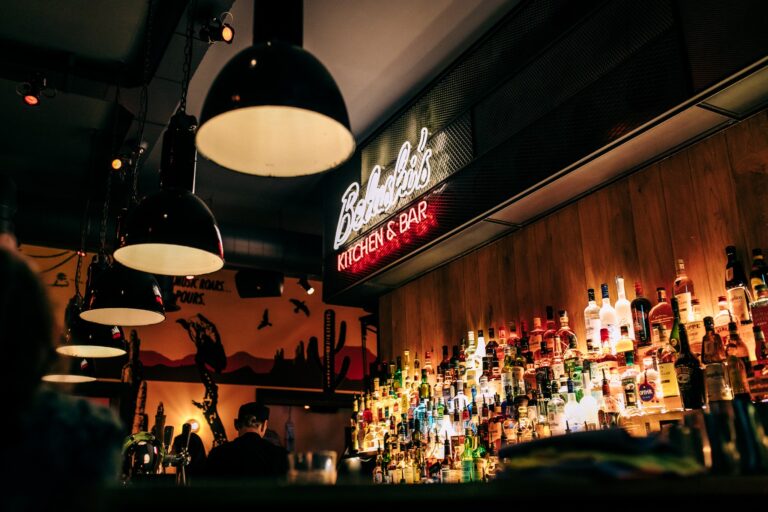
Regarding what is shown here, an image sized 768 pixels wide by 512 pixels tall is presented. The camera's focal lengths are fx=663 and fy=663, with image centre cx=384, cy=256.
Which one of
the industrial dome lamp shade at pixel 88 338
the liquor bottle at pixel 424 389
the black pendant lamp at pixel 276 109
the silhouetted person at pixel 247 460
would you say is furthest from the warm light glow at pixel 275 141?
the liquor bottle at pixel 424 389

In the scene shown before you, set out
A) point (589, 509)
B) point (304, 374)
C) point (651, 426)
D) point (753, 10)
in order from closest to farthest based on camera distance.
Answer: point (589, 509)
point (753, 10)
point (651, 426)
point (304, 374)

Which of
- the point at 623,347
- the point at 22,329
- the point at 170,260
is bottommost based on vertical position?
the point at 22,329

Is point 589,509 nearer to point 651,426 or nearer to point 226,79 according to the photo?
point 226,79

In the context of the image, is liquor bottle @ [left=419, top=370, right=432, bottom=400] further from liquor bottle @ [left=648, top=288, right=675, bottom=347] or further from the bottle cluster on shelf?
liquor bottle @ [left=648, top=288, right=675, bottom=347]

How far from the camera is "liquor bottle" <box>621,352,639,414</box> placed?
117 inches

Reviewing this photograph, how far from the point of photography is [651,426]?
2941 millimetres

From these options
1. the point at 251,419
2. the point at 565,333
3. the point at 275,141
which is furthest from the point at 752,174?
the point at 251,419

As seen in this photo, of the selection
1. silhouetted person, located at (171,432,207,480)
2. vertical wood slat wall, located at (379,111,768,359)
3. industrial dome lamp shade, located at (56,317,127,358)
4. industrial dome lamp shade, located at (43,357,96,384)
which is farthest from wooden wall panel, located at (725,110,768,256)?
silhouetted person, located at (171,432,207,480)

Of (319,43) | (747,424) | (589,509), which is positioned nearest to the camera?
(589,509)

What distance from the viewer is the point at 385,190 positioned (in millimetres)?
4914

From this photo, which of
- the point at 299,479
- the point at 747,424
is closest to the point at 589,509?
the point at 299,479

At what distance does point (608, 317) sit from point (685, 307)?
472 mm

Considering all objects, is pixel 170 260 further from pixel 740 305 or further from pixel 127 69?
pixel 740 305

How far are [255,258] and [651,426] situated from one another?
15.1 ft
